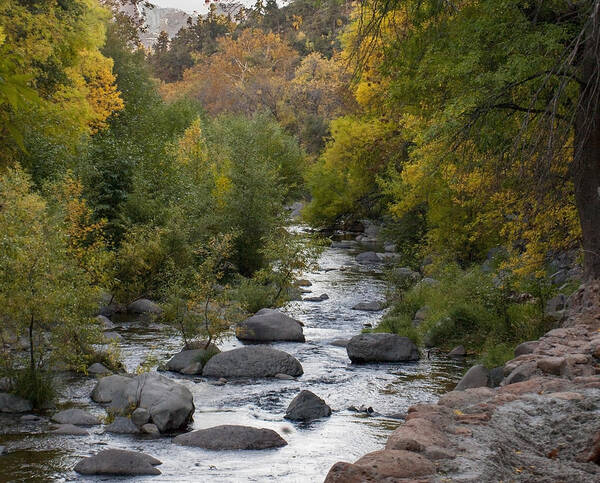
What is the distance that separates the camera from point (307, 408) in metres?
10.8

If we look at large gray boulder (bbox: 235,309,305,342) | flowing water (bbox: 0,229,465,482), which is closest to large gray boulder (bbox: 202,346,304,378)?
flowing water (bbox: 0,229,465,482)

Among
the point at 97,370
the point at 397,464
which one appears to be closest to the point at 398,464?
the point at 397,464

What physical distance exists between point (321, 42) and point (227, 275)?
49994 millimetres

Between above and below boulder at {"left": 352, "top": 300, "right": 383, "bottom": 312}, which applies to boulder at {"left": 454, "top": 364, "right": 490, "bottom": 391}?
above

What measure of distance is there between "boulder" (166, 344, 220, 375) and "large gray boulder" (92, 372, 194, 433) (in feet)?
6.27

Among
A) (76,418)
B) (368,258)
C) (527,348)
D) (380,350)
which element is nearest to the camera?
(527,348)

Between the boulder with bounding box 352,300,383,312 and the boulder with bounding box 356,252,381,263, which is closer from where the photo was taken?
the boulder with bounding box 352,300,383,312

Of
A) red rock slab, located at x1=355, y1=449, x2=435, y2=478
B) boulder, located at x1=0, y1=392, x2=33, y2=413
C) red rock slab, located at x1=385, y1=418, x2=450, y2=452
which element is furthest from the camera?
boulder, located at x1=0, y1=392, x2=33, y2=413

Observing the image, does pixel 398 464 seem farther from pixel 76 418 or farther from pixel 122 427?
pixel 76 418

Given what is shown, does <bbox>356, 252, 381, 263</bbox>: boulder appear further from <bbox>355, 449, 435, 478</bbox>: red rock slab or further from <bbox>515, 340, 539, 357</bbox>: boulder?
<bbox>355, 449, 435, 478</bbox>: red rock slab

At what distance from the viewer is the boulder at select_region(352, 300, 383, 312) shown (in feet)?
63.2

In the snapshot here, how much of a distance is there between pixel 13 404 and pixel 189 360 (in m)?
3.56

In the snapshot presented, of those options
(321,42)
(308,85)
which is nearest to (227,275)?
(308,85)

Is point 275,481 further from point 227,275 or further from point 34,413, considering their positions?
point 227,275
